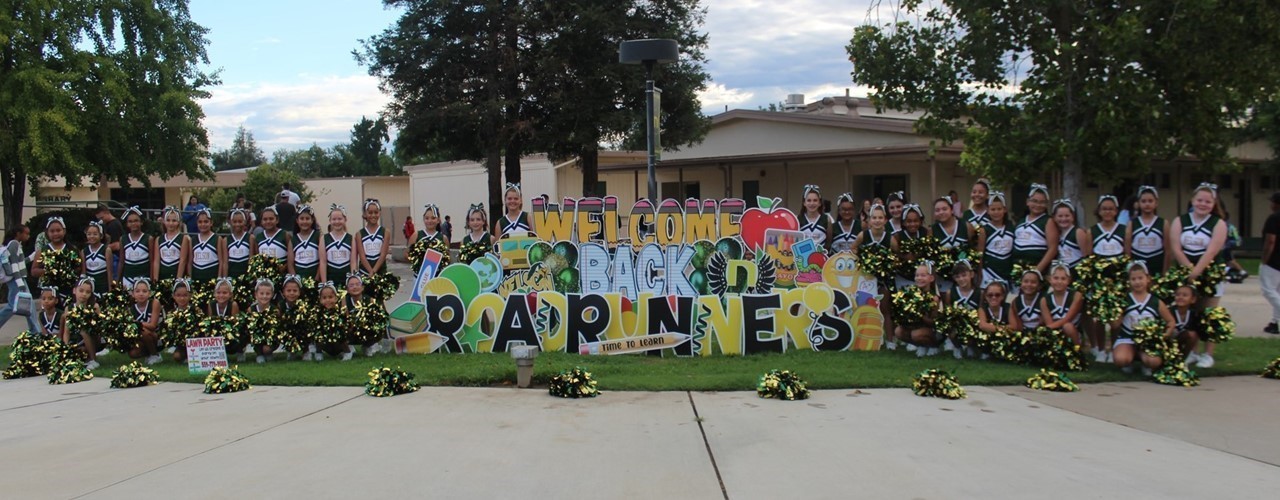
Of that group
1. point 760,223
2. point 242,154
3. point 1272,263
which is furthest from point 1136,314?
point 242,154

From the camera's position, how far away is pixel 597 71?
73.2ft

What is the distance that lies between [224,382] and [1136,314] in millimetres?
8199

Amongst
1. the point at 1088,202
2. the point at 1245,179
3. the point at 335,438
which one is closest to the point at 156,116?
the point at 335,438

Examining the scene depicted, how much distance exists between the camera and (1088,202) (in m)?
30.2

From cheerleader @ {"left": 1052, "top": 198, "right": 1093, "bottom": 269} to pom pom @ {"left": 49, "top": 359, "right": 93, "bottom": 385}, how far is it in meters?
9.67

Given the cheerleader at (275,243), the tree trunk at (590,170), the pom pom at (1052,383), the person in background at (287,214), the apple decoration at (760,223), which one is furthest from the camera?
the tree trunk at (590,170)

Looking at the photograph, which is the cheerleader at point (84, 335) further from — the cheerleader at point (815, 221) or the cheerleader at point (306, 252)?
the cheerleader at point (815, 221)

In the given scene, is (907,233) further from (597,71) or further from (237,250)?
(597,71)

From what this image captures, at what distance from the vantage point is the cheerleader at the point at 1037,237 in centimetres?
902

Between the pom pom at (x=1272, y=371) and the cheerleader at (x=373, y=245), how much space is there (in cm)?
871

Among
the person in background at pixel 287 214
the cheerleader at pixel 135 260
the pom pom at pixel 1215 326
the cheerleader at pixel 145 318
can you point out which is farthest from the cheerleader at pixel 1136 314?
the cheerleader at pixel 135 260

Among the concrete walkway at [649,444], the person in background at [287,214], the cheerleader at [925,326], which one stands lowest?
the concrete walkway at [649,444]

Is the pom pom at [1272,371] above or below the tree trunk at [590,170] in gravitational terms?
below

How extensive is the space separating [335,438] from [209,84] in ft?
52.8
